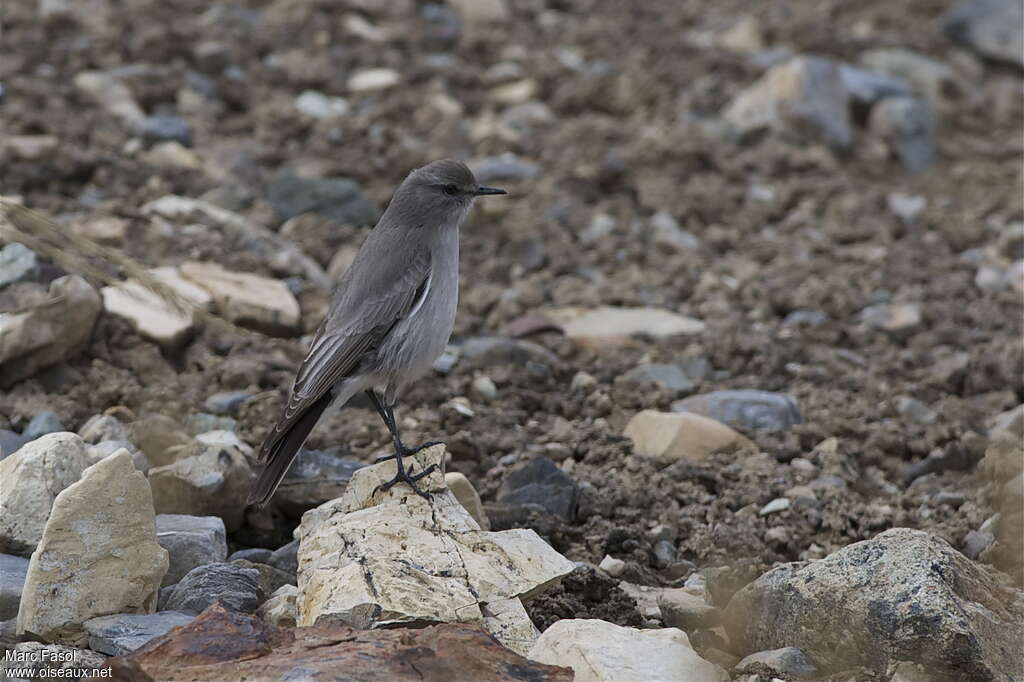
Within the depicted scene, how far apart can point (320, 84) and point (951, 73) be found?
5.58 metres

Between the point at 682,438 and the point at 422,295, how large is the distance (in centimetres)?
144

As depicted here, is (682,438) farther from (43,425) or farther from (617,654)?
(43,425)

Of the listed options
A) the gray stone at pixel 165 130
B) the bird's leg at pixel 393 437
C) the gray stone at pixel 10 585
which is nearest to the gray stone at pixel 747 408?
the bird's leg at pixel 393 437

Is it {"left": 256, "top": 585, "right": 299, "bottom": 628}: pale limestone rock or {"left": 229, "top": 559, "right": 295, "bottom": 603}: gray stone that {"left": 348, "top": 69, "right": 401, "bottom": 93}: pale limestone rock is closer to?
{"left": 229, "top": 559, "right": 295, "bottom": 603}: gray stone

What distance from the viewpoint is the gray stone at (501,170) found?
9320 mm

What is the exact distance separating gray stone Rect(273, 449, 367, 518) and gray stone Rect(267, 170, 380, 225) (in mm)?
3385

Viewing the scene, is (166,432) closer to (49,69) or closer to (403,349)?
(403,349)

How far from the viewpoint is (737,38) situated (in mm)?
11773

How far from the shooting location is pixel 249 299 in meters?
6.98

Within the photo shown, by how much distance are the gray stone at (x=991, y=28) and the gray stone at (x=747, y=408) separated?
6344mm

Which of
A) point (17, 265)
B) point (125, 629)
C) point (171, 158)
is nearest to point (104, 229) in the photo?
point (17, 265)

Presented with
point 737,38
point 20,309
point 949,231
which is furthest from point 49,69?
point 949,231

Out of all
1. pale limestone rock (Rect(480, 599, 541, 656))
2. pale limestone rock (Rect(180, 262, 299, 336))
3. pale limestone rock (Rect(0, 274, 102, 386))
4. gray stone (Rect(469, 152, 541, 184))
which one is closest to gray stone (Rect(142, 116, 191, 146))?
gray stone (Rect(469, 152, 541, 184))

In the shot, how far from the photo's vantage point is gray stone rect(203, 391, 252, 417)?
6.17 metres
